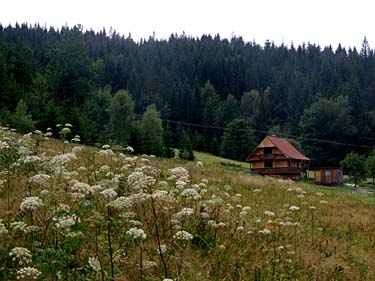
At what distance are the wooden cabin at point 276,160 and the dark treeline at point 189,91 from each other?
38.5 ft

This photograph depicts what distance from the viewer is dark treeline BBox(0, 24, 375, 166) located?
67188 millimetres

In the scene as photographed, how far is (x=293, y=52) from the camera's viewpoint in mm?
173250

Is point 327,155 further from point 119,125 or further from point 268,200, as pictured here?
point 268,200

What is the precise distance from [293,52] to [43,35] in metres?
92.6

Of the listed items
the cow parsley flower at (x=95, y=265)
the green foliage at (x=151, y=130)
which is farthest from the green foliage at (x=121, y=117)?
the cow parsley flower at (x=95, y=265)

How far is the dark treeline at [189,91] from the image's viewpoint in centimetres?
6719

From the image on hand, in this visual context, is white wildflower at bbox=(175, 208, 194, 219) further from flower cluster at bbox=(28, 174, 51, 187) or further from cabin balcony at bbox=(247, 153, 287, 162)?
cabin balcony at bbox=(247, 153, 287, 162)

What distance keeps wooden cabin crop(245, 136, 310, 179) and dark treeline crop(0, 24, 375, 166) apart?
11.7 metres

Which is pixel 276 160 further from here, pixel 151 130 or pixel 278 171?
pixel 151 130

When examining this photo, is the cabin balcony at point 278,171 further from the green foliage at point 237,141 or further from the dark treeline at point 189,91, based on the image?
the green foliage at point 237,141

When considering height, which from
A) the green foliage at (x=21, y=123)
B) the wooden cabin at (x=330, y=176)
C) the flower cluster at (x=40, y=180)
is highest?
the green foliage at (x=21, y=123)

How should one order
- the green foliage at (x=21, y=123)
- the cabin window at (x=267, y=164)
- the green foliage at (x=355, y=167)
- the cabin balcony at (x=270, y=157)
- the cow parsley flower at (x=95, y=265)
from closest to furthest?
1. the cow parsley flower at (x=95, y=265)
2. the green foliage at (x=21, y=123)
3. the green foliage at (x=355, y=167)
4. the cabin balcony at (x=270, y=157)
5. the cabin window at (x=267, y=164)

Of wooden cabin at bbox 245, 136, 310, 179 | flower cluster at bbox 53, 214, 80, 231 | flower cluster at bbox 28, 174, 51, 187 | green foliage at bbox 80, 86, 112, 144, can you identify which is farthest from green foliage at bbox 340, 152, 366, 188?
flower cluster at bbox 53, 214, 80, 231

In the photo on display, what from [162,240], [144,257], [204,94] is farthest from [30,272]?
[204,94]
